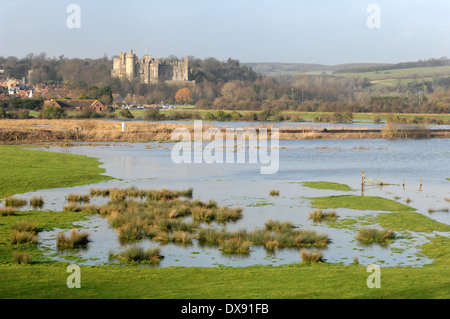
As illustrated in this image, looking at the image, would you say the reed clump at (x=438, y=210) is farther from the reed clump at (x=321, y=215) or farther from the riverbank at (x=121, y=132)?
the riverbank at (x=121, y=132)

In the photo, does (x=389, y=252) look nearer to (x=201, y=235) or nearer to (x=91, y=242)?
(x=201, y=235)

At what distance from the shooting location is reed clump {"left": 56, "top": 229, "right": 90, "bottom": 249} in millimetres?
14062

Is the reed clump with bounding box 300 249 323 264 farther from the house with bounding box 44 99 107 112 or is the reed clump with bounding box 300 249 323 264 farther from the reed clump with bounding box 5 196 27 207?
the house with bounding box 44 99 107 112

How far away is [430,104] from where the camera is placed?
116750 mm

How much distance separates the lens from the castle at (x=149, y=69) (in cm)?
18202

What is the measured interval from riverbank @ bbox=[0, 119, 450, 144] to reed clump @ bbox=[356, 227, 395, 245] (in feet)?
125

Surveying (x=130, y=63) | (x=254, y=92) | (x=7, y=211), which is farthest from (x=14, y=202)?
(x=130, y=63)

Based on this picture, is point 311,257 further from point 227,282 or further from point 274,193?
point 274,193

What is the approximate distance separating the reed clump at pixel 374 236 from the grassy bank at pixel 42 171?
13.4 m

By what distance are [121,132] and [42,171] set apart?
30.0 m

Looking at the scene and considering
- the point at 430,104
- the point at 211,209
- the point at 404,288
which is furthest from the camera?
the point at 430,104

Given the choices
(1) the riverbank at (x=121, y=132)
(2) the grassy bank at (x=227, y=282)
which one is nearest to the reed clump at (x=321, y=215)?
(2) the grassy bank at (x=227, y=282)
